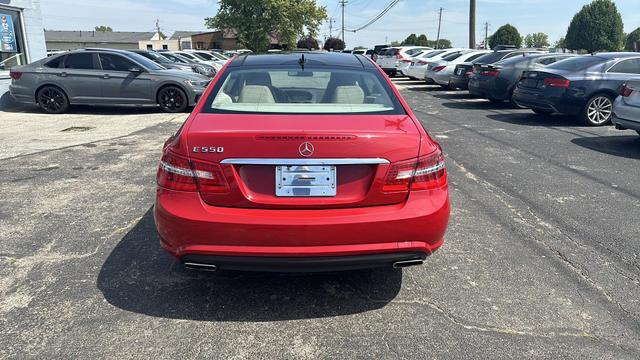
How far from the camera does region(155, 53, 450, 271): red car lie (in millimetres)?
2629

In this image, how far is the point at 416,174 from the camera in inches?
109

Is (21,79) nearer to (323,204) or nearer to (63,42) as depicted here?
(323,204)

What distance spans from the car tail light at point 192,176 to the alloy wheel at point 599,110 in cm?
908

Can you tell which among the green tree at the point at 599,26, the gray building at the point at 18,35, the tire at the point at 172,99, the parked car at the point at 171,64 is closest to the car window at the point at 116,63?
the tire at the point at 172,99

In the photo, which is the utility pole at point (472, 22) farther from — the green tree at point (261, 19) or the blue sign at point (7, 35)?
the green tree at point (261, 19)

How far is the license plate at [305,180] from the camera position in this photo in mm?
2645

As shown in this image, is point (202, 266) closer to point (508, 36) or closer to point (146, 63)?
point (146, 63)

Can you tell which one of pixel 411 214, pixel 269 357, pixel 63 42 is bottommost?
pixel 269 357

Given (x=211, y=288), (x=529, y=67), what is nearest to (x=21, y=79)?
(x=211, y=288)

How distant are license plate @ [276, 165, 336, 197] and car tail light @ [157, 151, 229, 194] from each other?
307 mm

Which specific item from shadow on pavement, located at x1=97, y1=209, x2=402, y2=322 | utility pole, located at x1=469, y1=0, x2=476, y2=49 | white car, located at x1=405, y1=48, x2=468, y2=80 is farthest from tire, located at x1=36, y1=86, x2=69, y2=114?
utility pole, located at x1=469, y1=0, x2=476, y2=49

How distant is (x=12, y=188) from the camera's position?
5469 mm

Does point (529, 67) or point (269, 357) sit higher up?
point (529, 67)

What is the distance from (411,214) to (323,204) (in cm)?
50
